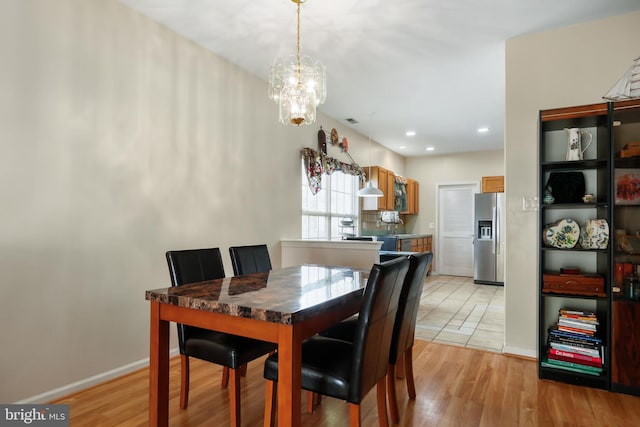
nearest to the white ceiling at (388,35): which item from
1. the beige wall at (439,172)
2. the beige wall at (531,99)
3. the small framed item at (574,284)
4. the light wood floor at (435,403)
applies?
the beige wall at (531,99)

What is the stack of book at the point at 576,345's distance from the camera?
2520mm

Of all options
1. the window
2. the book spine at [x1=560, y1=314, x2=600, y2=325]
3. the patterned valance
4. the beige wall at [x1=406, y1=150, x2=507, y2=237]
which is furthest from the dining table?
the beige wall at [x1=406, y1=150, x2=507, y2=237]

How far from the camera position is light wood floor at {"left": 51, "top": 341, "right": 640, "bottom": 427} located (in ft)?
6.72

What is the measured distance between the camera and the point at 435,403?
224 cm

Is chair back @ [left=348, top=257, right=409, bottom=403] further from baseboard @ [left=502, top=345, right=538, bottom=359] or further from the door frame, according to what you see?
the door frame

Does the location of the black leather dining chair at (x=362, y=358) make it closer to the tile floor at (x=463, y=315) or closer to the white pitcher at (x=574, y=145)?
the white pitcher at (x=574, y=145)

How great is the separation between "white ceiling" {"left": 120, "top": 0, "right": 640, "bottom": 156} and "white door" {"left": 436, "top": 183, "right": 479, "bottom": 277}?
3413 millimetres

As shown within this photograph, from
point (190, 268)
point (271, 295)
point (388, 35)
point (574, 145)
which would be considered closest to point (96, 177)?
point (190, 268)

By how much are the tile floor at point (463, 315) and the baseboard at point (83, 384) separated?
2480 millimetres

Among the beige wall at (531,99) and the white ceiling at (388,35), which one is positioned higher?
the white ceiling at (388,35)

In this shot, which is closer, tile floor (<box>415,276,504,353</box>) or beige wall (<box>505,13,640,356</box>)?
beige wall (<box>505,13,640,356</box>)

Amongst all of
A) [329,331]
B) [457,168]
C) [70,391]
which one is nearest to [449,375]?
[329,331]

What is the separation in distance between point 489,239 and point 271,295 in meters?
6.20

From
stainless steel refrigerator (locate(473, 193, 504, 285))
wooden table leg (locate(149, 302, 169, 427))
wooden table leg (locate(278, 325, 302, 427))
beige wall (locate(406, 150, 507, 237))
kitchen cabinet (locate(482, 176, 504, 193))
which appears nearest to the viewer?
wooden table leg (locate(278, 325, 302, 427))
